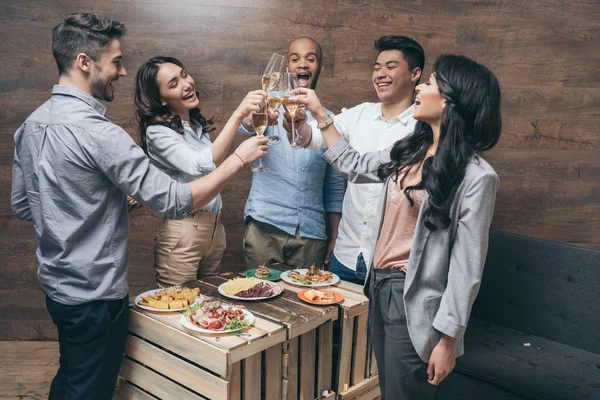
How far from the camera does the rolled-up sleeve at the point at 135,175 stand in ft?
5.43

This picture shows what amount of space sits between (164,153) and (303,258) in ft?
3.08

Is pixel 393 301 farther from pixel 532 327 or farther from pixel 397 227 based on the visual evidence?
pixel 532 327

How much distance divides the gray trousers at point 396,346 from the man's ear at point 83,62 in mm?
1217

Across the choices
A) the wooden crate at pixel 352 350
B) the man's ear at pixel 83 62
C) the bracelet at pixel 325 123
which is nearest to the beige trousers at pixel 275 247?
the wooden crate at pixel 352 350

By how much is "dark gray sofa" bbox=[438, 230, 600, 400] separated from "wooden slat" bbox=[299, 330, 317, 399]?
0.72 m

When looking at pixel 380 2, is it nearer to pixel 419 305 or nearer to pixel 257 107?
pixel 257 107

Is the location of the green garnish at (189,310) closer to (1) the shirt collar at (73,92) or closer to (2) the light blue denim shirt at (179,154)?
(2) the light blue denim shirt at (179,154)

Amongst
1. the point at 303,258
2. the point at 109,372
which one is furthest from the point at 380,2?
the point at 109,372

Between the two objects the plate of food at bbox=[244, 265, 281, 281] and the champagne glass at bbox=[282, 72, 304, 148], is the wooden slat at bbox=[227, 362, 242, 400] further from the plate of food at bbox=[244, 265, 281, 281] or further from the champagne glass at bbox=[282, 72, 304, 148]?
the champagne glass at bbox=[282, 72, 304, 148]

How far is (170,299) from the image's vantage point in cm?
199

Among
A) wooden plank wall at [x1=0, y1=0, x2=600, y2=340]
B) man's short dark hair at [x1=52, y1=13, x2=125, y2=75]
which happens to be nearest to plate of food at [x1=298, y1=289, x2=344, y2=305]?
man's short dark hair at [x1=52, y1=13, x2=125, y2=75]

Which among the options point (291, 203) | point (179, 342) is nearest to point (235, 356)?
point (179, 342)

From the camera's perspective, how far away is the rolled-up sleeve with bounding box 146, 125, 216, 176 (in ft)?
7.20

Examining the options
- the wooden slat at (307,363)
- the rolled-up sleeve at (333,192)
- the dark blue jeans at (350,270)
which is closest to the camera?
the wooden slat at (307,363)
